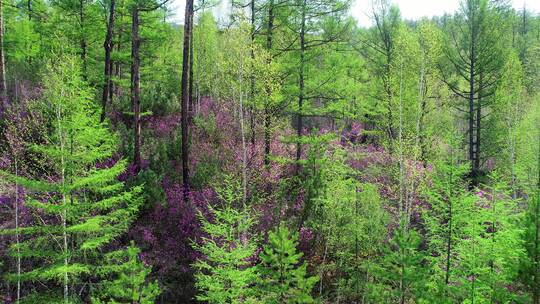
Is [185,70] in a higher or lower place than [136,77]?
higher

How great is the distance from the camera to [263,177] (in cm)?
1595

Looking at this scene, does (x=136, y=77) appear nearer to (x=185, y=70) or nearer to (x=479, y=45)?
(x=185, y=70)

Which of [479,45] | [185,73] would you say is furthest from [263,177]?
[479,45]

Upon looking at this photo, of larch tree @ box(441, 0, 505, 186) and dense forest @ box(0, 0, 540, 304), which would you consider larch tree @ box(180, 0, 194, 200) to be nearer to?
dense forest @ box(0, 0, 540, 304)

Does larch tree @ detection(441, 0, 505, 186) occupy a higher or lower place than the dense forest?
higher

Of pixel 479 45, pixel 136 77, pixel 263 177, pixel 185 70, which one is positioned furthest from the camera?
pixel 479 45

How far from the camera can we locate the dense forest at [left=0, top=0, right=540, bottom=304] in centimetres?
895

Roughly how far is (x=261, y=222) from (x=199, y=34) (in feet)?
68.2

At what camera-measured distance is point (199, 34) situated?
3002cm

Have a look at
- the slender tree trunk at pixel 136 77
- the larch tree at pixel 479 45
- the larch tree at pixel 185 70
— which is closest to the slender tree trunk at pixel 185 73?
the larch tree at pixel 185 70

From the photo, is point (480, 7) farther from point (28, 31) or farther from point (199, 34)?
point (28, 31)

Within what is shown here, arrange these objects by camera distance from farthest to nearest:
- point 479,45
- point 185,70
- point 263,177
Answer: point 479,45 → point 263,177 → point 185,70

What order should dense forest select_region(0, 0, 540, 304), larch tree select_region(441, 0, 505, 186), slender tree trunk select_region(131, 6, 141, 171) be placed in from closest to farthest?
dense forest select_region(0, 0, 540, 304), slender tree trunk select_region(131, 6, 141, 171), larch tree select_region(441, 0, 505, 186)

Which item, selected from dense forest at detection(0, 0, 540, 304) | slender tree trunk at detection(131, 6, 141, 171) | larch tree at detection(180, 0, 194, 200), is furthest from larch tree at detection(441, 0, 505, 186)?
slender tree trunk at detection(131, 6, 141, 171)
